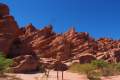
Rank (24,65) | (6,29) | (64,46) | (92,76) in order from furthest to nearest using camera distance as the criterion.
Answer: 1. (64,46)
2. (6,29)
3. (24,65)
4. (92,76)

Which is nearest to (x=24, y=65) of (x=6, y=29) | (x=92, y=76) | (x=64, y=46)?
(x=92, y=76)

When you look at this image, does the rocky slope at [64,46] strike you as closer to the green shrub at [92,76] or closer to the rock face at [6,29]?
the rock face at [6,29]

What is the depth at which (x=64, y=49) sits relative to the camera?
2576 inches

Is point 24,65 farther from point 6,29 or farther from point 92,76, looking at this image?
point 6,29

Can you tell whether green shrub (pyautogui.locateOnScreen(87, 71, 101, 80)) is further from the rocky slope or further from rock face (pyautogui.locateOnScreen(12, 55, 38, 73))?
the rocky slope

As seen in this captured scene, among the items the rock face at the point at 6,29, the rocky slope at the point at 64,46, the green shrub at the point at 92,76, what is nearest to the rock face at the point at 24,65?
the rock face at the point at 6,29

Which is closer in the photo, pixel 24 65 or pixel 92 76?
pixel 92 76

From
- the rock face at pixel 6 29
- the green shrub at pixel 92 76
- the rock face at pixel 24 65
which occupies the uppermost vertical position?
the rock face at pixel 6 29

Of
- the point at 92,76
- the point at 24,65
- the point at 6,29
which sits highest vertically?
the point at 6,29

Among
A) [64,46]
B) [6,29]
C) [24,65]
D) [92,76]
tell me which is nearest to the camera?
[92,76]

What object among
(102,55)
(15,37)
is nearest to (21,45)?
(15,37)

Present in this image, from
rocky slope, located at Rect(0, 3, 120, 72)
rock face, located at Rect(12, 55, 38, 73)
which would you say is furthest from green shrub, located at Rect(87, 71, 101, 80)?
rocky slope, located at Rect(0, 3, 120, 72)

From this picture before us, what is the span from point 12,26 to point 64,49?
67.5 ft

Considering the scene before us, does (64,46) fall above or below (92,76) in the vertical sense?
above
